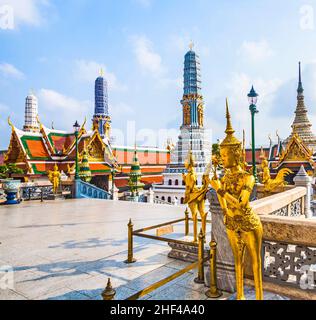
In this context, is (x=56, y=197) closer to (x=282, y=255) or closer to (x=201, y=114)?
(x=282, y=255)

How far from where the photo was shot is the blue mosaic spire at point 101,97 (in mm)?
56728

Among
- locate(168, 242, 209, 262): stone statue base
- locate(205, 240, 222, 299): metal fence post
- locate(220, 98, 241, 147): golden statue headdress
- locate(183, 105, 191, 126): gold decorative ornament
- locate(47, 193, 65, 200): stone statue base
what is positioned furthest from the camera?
locate(183, 105, 191, 126): gold decorative ornament

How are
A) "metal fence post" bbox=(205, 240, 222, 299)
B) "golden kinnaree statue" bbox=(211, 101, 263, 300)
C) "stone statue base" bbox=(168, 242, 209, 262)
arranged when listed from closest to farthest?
"golden kinnaree statue" bbox=(211, 101, 263, 300) → "metal fence post" bbox=(205, 240, 222, 299) → "stone statue base" bbox=(168, 242, 209, 262)

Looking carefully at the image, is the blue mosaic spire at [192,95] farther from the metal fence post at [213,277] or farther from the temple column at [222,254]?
the metal fence post at [213,277]

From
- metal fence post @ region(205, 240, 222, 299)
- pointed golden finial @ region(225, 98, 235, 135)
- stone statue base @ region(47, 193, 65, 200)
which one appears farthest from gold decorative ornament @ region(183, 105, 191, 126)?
pointed golden finial @ region(225, 98, 235, 135)

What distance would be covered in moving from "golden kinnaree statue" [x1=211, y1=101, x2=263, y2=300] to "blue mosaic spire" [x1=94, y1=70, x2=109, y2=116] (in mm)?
55675

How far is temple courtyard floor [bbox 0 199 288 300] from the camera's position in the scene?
165 inches

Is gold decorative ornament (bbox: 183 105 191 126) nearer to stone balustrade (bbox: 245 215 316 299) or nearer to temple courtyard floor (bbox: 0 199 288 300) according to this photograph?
temple courtyard floor (bbox: 0 199 288 300)

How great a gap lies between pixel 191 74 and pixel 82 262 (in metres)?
47.5

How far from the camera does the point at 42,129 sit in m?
27.3

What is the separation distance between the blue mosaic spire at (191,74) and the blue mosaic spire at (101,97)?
19057 millimetres

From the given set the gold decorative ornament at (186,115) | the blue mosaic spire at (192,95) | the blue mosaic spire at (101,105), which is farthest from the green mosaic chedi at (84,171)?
the blue mosaic spire at (101,105)

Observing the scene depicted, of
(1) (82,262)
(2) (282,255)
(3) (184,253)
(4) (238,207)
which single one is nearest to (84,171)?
(1) (82,262)
